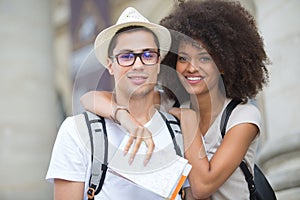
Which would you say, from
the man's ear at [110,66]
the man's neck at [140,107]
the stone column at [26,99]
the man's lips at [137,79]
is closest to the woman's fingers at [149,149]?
the man's neck at [140,107]

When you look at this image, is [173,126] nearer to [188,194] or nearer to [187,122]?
[187,122]

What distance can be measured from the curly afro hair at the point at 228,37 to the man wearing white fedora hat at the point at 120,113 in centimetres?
34

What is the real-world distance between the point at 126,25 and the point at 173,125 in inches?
19.7

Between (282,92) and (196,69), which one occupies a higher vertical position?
(282,92)

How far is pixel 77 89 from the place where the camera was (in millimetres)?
3021

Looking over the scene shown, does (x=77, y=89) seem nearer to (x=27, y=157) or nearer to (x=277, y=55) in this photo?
(x=277, y=55)

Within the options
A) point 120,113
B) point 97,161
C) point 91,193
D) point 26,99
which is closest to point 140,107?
point 120,113

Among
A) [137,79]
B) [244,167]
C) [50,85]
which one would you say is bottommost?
[244,167]

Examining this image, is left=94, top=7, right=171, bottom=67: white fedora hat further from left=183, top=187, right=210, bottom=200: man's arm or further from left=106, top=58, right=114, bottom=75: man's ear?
left=183, top=187, right=210, bottom=200: man's arm

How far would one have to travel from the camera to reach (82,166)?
2.80m

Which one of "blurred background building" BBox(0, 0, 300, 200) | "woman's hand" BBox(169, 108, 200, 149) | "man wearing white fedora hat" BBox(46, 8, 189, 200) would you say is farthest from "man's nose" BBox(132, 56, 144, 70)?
"blurred background building" BBox(0, 0, 300, 200)

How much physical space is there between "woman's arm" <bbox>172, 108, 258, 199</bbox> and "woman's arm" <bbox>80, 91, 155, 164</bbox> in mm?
242

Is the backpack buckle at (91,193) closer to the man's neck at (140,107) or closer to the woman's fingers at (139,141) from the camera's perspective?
the woman's fingers at (139,141)

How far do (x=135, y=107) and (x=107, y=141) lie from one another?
0.22 meters
